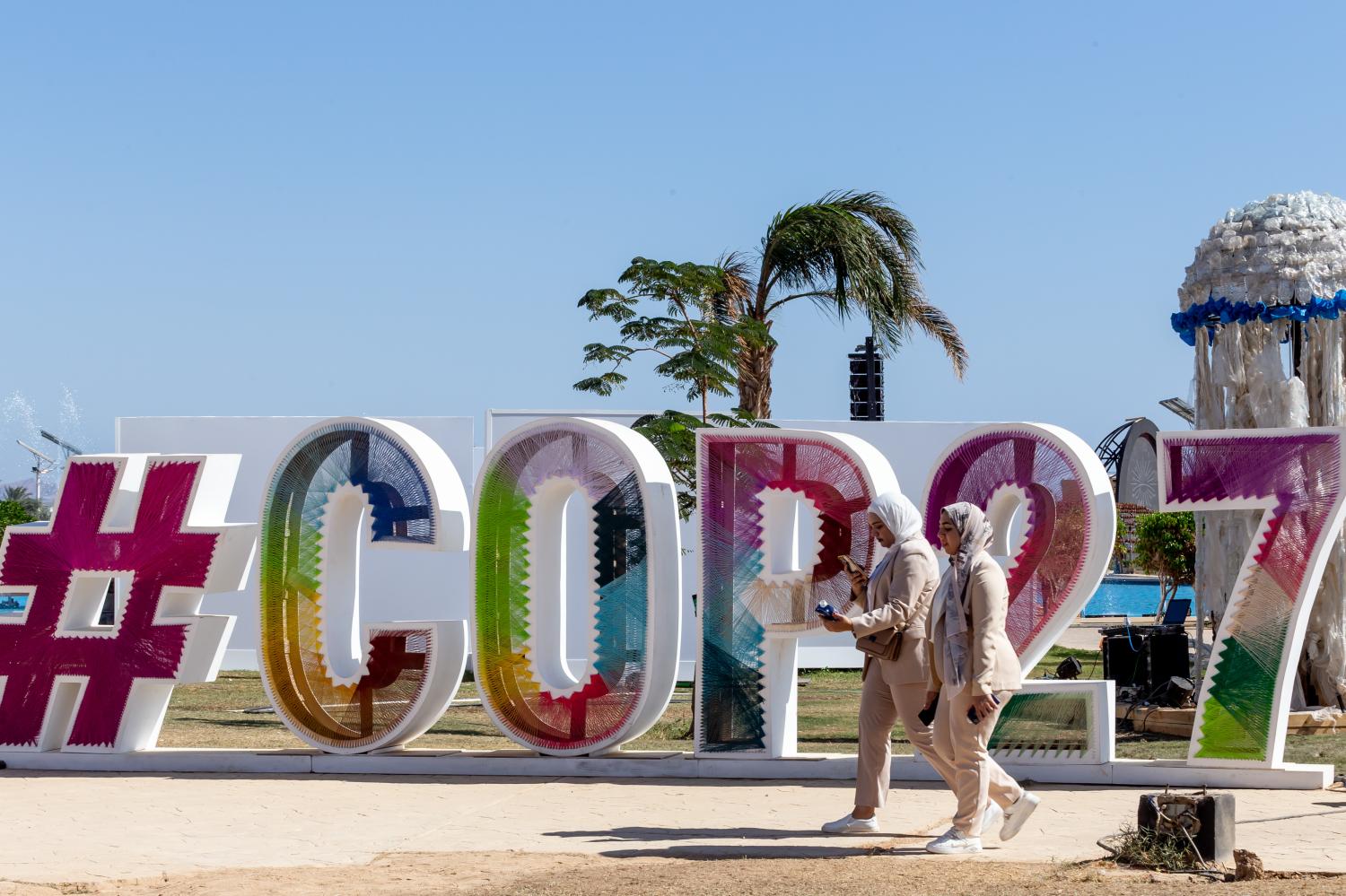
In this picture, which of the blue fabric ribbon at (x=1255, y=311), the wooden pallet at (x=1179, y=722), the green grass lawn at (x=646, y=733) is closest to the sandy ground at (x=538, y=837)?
the green grass lawn at (x=646, y=733)

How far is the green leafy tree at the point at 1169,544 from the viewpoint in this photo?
29344mm

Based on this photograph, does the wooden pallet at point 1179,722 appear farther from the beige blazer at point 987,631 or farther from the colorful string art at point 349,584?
the colorful string art at point 349,584

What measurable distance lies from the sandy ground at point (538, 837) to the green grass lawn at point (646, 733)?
2.96 m

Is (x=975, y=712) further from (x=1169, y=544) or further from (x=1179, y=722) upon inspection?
(x=1169, y=544)

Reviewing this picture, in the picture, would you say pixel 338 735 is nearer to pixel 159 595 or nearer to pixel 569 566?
pixel 159 595

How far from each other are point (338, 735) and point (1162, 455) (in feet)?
19.9

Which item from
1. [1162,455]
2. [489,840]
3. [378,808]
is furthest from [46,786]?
[1162,455]

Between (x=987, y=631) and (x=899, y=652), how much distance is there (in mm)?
664

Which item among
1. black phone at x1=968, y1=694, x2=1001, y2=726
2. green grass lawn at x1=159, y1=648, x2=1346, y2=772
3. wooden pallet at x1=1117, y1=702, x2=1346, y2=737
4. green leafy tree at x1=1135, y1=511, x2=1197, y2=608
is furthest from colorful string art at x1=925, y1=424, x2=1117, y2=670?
green leafy tree at x1=1135, y1=511, x2=1197, y2=608

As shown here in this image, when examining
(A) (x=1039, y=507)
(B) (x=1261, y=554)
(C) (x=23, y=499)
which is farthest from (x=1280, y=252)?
(C) (x=23, y=499)

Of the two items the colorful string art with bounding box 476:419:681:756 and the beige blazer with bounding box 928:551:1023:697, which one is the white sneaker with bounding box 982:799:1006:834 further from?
the colorful string art with bounding box 476:419:681:756

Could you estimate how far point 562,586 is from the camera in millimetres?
11773

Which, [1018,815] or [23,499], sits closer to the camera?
[1018,815]

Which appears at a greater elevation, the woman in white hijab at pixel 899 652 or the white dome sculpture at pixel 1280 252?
the white dome sculpture at pixel 1280 252
